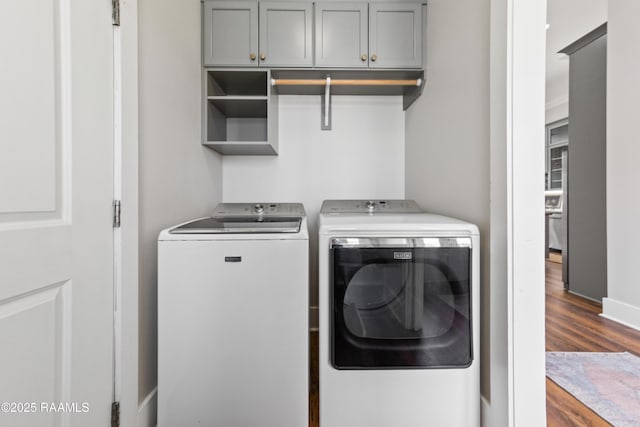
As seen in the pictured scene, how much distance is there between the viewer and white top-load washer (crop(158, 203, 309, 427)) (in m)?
1.25

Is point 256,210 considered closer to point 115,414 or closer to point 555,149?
point 115,414

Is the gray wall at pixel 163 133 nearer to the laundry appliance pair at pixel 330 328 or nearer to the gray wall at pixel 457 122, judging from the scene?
the laundry appliance pair at pixel 330 328

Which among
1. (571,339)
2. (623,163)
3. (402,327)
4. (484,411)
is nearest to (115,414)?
(402,327)

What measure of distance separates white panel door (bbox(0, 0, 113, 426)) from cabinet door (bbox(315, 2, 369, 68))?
4.11ft

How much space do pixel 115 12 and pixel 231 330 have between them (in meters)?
1.36

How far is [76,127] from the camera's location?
3.03 ft

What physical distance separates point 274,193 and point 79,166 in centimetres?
147

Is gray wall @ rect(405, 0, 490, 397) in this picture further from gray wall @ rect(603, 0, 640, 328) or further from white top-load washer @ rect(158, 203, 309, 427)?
gray wall @ rect(603, 0, 640, 328)

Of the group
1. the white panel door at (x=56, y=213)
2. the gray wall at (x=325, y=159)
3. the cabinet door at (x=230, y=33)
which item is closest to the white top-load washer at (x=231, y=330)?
the white panel door at (x=56, y=213)

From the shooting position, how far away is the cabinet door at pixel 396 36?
1.92 m

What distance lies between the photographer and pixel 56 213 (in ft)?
2.87

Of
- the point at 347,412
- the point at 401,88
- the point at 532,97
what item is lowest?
the point at 347,412

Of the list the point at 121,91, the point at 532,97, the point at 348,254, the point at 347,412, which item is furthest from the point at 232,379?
the point at 532,97

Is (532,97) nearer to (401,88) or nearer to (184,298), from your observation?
(401,88)
